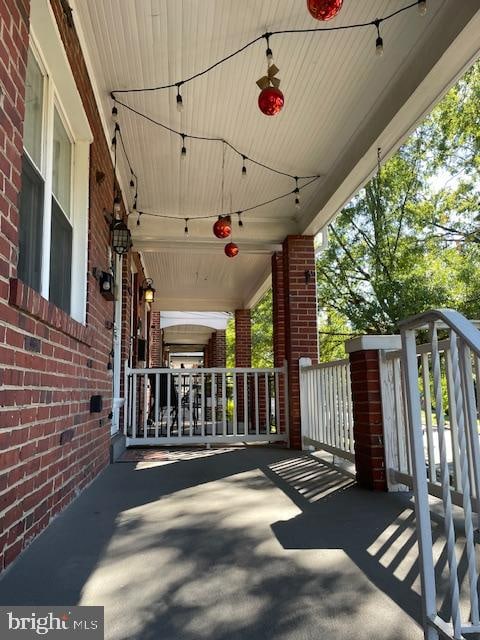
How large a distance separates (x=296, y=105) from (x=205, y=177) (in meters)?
1.49

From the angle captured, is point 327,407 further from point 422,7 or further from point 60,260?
point 422,7

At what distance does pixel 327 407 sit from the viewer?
15.7ft

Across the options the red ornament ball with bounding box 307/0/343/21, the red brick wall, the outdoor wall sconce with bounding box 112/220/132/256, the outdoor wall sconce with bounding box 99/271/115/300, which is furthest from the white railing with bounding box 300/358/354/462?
the red ornament ball with bounding box 307/0/343/21

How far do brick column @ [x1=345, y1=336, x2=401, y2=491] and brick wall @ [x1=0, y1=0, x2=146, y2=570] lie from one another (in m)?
1.94

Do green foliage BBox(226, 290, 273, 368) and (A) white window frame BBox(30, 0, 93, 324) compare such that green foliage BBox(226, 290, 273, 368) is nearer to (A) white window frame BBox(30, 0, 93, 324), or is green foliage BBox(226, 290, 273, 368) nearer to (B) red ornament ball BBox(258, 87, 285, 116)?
(A) white window frame BBox(30, 0, 93, 324)

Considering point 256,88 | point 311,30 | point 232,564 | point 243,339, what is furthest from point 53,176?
point 243,339

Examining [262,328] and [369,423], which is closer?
[369,423]

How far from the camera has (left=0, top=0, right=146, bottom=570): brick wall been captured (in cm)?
179

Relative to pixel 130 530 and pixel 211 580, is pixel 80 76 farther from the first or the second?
pixel 211 580

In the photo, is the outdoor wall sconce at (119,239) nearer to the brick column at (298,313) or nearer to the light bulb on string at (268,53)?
the light bulb on string at (268,53)

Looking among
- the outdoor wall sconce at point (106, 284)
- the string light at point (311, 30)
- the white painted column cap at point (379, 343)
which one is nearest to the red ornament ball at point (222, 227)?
the outdoor wall sconce at point (106, 284)

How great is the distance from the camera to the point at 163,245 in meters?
6.42

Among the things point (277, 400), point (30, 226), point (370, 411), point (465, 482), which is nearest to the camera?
point (465, 482)

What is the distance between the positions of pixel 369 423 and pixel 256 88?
102 inches
